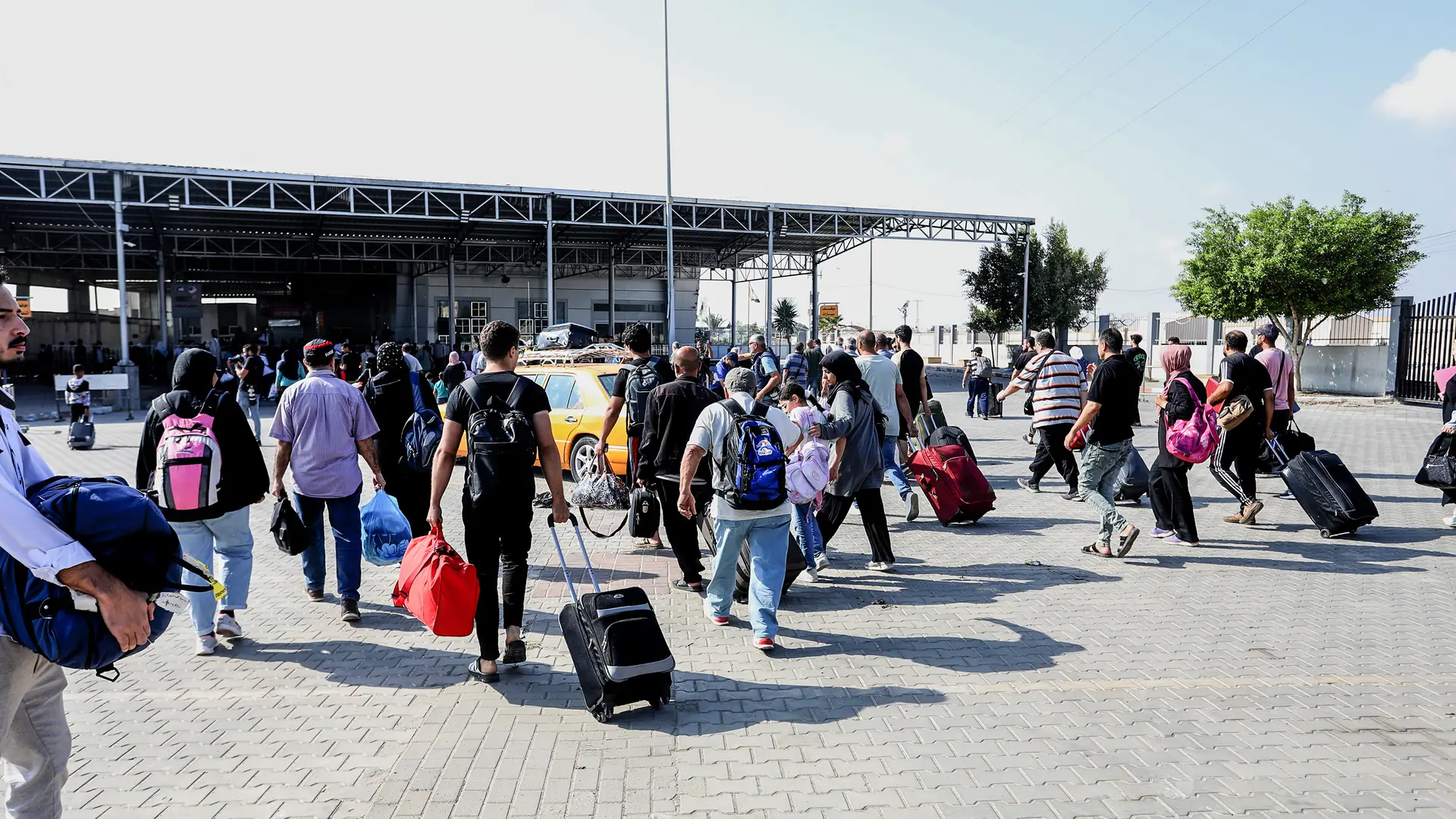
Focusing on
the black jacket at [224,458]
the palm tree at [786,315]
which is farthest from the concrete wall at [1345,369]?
the palm tree at [786,315]

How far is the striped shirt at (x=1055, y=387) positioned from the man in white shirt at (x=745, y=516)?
4354 millimetres

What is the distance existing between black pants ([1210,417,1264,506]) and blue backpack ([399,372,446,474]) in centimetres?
655

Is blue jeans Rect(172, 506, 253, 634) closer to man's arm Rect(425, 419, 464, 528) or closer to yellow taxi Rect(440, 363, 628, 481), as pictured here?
man's arm Rect(425, 419, 464, 528)

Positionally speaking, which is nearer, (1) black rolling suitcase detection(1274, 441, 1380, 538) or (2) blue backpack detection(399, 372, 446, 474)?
(2) blue backpack detection(399, 372, 446, 474)

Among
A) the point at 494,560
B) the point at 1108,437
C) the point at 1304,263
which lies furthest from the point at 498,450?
the point at 1304,263

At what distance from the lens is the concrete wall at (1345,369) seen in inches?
884

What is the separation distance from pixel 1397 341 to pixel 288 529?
2520 centimetres

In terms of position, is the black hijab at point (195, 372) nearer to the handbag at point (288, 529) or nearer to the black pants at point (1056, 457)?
the handbag at point (288, 529)

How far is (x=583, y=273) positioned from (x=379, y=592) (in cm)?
3890

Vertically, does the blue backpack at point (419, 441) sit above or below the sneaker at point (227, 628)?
above

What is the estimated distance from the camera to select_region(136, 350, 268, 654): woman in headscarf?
4766 mm

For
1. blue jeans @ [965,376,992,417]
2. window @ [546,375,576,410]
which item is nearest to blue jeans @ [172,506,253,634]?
window @ [546,375,576,410]

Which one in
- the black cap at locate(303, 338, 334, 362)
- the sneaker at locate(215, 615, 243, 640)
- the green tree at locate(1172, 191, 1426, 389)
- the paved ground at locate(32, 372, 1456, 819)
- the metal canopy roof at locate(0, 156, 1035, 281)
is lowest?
the paved ground at locate(32, 372, 1456, 819)

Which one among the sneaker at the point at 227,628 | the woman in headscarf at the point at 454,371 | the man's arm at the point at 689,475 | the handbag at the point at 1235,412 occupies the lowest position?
the sneaker at the point at 227,628
